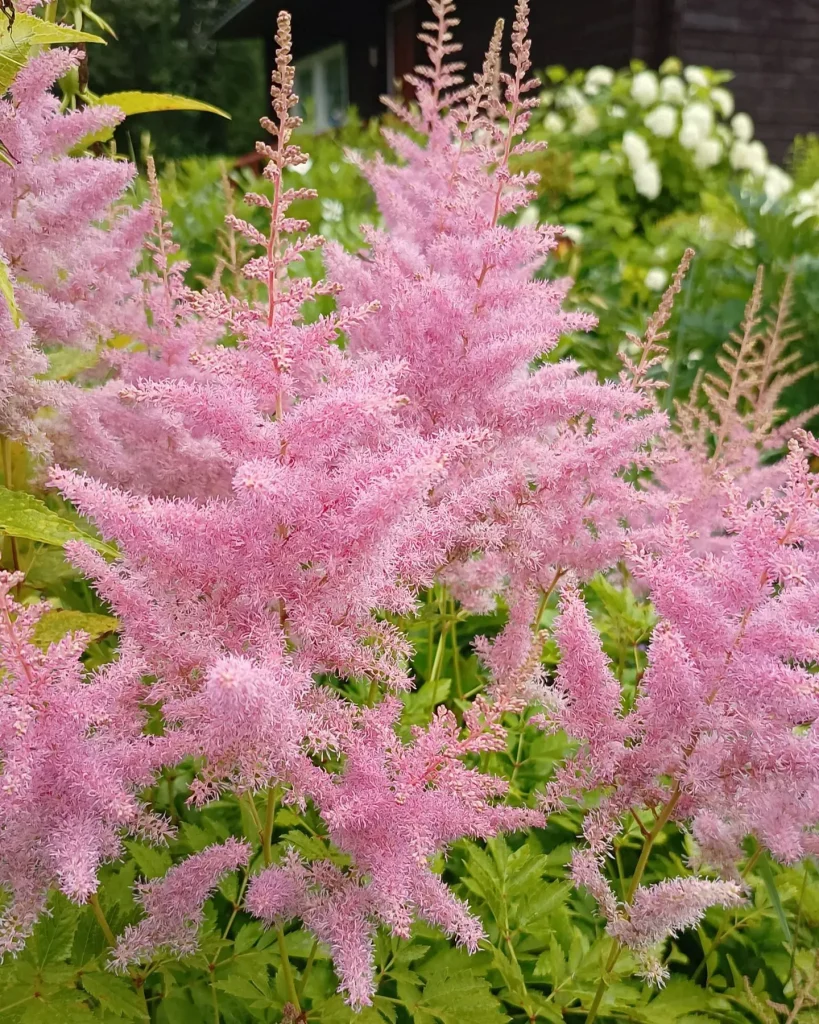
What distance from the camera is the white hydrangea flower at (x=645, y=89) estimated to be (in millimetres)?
6234

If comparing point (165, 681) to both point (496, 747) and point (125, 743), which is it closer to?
point (125, 743)

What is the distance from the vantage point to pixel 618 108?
644 centimetres

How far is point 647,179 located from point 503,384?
5342mm

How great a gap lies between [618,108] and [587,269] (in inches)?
75.1

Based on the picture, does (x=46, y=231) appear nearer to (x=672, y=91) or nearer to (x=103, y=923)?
(x=103, y=923)

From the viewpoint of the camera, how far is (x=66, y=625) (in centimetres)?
137

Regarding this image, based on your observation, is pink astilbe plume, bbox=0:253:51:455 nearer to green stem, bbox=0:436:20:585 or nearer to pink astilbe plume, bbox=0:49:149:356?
pink astilbe plume, bbox=0:49:149:356

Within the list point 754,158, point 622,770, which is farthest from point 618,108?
point 622,770

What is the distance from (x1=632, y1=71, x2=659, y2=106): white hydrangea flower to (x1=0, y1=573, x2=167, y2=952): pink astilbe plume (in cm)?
646

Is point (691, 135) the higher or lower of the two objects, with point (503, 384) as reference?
higher

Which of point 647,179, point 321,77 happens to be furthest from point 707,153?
point 321,77

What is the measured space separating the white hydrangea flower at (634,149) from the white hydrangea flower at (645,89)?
Result: 1.41 feet

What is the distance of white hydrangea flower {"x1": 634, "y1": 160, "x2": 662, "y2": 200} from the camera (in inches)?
235

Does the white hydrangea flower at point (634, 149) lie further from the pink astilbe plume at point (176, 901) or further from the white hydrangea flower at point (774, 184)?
the pink astilbe plume at point (176, 901)
